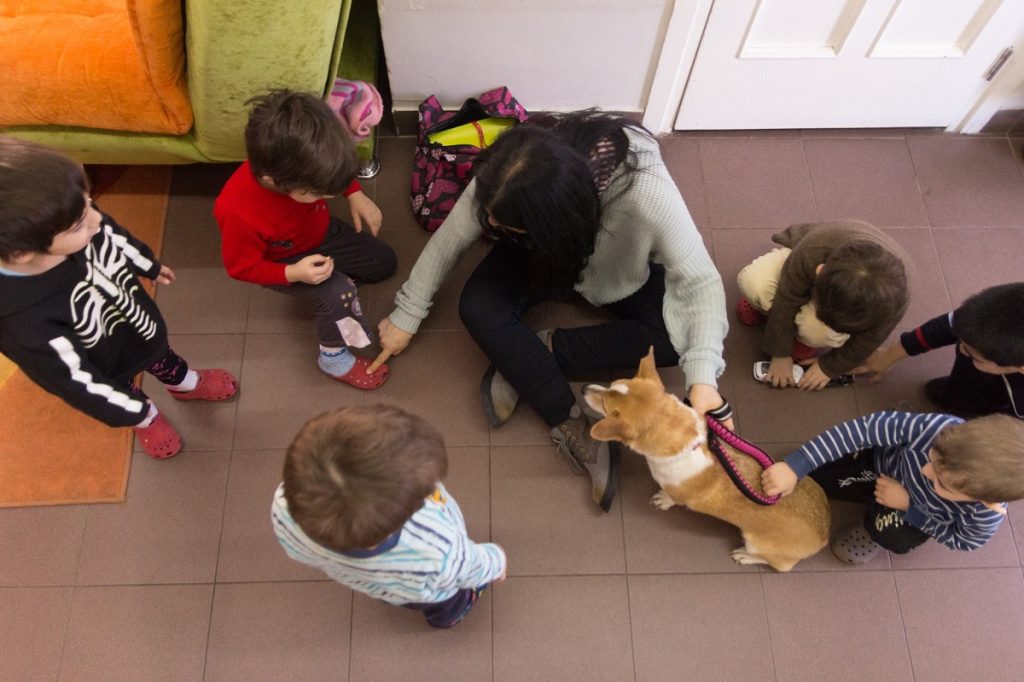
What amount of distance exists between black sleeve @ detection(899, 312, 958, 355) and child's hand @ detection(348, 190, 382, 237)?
1554mm

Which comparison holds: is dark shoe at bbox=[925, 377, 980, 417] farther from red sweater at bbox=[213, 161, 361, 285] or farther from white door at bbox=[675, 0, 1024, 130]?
red sweater at bbox=[213, 161, 361, 285]

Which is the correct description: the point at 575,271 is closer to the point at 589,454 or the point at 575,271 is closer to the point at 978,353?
the point at 589,454

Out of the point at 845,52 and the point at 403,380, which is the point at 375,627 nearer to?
the point at 403,380

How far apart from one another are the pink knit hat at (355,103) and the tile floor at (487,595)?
52cm

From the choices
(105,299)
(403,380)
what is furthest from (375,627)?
(105,299)

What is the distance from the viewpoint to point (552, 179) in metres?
1.29

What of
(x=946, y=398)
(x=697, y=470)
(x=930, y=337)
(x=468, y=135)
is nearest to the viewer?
(x=697, y=470)

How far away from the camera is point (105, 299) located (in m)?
1.44

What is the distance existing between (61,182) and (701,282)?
139cm

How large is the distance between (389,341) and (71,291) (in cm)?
79

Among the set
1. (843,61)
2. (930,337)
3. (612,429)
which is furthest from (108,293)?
(843,61)

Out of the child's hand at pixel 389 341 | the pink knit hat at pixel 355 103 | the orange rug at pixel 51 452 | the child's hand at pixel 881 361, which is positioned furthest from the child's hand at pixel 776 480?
the orange rug at pixel 51 452

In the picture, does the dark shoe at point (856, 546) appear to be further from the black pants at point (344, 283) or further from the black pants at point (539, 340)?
the black pants at point (344, 283)

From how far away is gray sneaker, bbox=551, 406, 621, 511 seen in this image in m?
1.80
